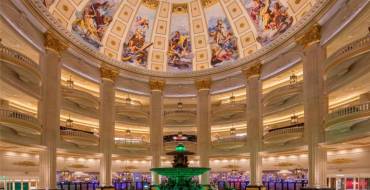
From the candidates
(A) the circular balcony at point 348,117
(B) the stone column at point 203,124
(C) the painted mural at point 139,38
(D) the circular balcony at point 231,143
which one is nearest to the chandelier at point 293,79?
(D) the circular balcony at point 231,143

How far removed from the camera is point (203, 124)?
3025 centimetres

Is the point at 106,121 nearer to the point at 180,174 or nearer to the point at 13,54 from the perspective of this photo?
the point at 13,54

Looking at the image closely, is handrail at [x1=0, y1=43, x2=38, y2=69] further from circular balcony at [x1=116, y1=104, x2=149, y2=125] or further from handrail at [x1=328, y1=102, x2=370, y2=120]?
handrail at [x1=328, y1=102, x2=370, y2=120]

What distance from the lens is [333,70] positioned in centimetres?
1977

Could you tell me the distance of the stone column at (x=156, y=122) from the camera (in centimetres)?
2973

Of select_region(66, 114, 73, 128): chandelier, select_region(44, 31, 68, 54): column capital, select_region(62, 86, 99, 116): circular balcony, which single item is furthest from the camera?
select_region(66, 114, 73, 128): chandelier

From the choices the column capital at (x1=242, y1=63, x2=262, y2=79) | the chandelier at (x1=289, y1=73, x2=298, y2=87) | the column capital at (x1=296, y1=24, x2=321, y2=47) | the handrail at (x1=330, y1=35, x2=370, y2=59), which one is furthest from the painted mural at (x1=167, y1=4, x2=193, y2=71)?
the handrail at (x1=330, y1=35, x2=370, y2=59)

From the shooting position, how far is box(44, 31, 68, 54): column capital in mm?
21328

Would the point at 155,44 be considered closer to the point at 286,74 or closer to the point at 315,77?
the point at 286,74

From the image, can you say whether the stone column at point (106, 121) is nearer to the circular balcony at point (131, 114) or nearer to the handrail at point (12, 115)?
the circular balcony at point (131, 114)

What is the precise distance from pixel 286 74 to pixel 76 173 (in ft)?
67.5

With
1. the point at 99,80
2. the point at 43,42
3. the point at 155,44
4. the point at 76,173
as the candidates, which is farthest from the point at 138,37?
the point at 76,173

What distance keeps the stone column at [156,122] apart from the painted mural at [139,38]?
2732mm

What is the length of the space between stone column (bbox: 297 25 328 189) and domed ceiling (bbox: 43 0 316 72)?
3.73 meters
